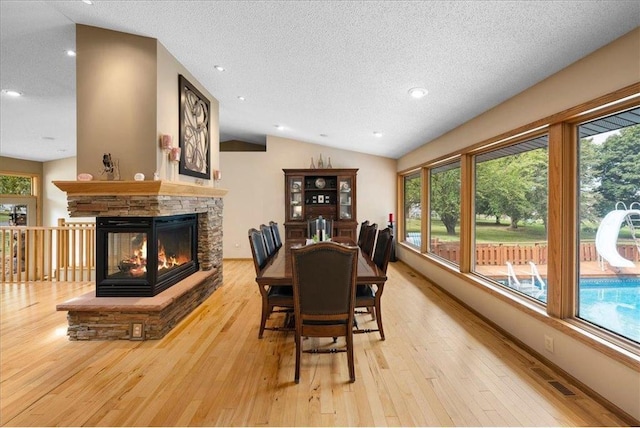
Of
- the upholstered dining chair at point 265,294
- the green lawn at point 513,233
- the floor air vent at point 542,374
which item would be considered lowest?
the floor air vent at point 542,374

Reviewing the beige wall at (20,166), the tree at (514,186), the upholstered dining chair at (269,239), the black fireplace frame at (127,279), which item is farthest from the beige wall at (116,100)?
the beige wall at (20,166)

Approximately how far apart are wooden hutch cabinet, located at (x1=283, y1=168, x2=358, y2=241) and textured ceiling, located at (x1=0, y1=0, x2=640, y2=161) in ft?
6.52

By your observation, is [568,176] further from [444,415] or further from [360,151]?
[360,151]

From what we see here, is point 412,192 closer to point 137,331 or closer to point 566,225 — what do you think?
point 566,225

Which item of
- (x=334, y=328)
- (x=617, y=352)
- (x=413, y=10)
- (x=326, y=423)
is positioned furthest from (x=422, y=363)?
(x=413, y=10)

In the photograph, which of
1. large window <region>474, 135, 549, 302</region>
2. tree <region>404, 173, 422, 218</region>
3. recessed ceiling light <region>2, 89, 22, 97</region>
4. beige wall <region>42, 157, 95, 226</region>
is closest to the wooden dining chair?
large window <region>474, 135, 549, 302</region>

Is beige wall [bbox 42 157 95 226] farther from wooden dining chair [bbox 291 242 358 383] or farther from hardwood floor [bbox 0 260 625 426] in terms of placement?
wooden dining chair [bbox 291 242 358 383]

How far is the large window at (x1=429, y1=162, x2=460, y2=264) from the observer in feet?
15.2

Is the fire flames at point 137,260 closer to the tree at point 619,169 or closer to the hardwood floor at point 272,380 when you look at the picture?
the hardwood floor at point 272,380

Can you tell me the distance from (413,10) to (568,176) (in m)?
1.69

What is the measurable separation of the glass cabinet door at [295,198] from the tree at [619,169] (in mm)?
5081

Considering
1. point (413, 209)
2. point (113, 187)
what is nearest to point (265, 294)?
point (113, 187)

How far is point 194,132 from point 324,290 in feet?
9.62

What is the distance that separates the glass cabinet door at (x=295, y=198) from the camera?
22.1 feet
